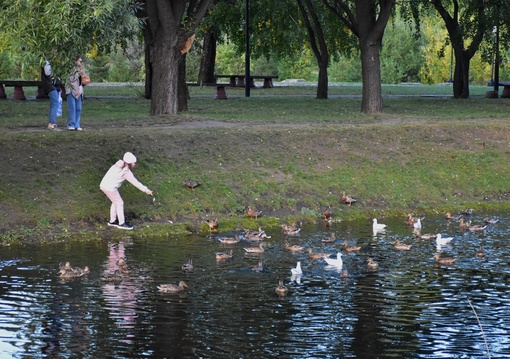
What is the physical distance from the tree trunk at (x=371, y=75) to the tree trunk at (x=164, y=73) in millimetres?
7431

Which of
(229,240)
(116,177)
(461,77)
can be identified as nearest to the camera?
(229,240)

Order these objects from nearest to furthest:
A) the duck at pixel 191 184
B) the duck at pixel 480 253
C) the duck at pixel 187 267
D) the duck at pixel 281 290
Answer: the duck at pixel 281 290 < the duck at pixel 187 267 < the duck at pixel 480 253 < the duck at pixel 191 184

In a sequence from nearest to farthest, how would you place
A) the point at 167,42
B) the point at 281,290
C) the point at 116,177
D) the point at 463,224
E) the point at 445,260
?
the point at 281,290
the point at 445,260
the point at 116,177
the point at 463,224
the point at 167,42

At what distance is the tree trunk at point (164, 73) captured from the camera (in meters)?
31.2

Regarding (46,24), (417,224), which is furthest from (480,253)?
(46,24)

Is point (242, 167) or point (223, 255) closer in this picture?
point (223, 255)

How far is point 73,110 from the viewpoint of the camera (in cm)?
2728

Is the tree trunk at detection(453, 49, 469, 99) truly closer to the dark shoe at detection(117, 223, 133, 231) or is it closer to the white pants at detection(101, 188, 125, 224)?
the white pants at detection(101, 188, 125, 224)

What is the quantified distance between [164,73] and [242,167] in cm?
608

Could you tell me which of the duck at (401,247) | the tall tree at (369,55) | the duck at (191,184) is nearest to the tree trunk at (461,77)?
the tall tree at (369,55)

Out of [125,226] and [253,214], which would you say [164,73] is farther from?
[125,226]

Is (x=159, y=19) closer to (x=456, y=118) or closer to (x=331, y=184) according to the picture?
(x=331, y=184)

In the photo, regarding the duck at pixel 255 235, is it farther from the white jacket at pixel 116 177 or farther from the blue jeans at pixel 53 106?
the blue jeans at pixel 53 106

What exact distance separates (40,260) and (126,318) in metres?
4.88
